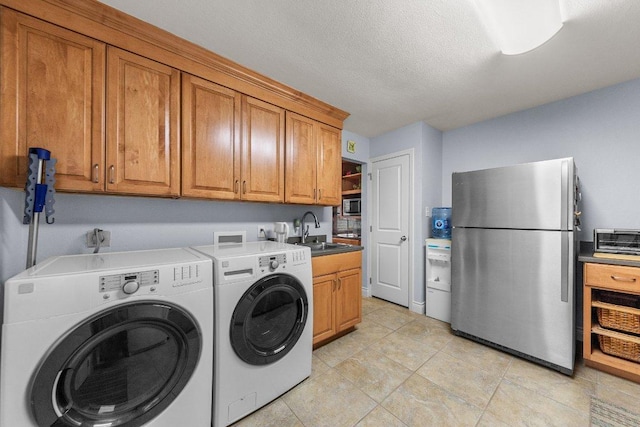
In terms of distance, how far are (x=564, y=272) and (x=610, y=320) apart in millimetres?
534

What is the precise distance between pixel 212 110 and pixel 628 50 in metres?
3.10

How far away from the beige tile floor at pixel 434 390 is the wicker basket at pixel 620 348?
0.59ft

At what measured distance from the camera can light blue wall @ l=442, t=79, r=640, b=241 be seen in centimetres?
214

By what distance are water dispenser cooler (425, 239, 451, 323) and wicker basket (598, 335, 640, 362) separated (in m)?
1.17

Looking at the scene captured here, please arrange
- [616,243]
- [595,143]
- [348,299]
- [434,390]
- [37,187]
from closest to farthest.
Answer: [37,187], [434,390], [616,243], [595,143], [348,299]

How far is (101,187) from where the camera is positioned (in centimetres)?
142

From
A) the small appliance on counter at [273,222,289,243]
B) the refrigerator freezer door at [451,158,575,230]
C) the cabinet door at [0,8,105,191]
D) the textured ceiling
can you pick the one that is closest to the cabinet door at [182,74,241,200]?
the textured ceiling

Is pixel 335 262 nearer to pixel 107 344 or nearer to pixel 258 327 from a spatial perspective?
pixel 258 327

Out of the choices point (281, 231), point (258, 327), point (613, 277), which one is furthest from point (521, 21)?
point (258, 327)

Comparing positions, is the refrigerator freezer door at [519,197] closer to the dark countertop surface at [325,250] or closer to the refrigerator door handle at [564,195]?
the refrigerator door handle at [564,195]

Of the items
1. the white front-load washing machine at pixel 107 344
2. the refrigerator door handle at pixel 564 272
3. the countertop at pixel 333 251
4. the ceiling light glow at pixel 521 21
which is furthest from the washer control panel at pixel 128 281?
the refrigerator door handle at pixel 564 272

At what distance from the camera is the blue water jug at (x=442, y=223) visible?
3031mm

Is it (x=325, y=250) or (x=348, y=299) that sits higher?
(x=325, y=250)

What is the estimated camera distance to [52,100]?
1294 mm
